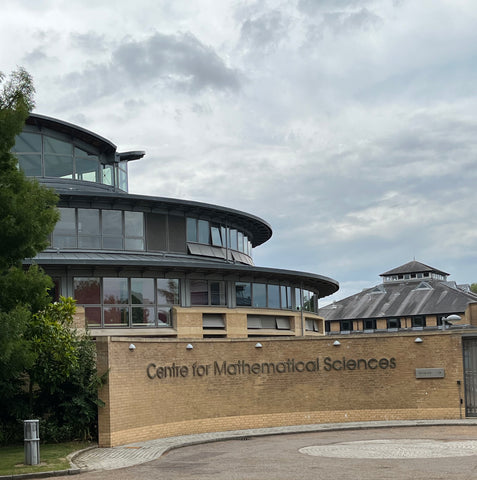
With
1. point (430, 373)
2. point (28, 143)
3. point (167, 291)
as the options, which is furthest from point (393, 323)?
point (430, 373)

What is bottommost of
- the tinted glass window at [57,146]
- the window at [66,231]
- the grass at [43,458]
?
the grass at [43,458]

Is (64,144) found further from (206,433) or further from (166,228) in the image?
(206,433)

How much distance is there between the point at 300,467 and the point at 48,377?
8.78 meters

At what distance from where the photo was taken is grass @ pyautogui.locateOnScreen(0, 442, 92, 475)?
664 inches

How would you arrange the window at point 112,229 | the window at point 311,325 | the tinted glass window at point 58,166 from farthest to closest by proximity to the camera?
the window at point 311,325
the tinted glass window at point 58,166
the window at point 112,229

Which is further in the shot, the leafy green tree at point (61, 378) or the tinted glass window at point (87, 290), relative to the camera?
the tinted glass window at point (87, 290)

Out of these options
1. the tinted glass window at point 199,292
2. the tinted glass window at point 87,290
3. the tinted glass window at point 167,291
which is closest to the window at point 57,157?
the tinted glass window at point 87,290

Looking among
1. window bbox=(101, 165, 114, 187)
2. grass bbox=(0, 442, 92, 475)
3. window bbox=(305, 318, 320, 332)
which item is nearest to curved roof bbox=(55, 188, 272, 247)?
window bbox=(101, 165, 114, 187)

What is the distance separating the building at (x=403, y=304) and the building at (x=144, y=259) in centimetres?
4773

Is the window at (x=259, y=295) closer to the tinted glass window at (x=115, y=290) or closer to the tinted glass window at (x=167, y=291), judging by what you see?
the tinted glass window at (x=167, y=291)

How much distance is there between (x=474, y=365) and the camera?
26.9m

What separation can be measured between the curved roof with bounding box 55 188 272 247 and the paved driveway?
1462cm

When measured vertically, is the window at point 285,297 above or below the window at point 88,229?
below

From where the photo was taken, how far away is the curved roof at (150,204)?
33625 mm
